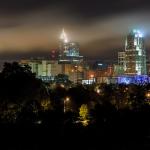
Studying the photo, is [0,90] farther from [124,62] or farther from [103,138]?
[124,62]

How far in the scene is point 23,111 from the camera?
3188 centimetres

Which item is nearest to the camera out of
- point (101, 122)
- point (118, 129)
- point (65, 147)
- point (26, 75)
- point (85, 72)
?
point (65, 147)

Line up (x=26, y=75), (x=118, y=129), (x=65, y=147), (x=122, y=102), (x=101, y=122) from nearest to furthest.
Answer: (x=65, y=147)
(x=118, y=129)
(x=101, y=122)
(x=26, y=75)
(x=122, y=102)

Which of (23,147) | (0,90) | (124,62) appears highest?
(124,62)

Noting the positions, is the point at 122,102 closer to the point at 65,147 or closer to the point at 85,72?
the point at 65,147

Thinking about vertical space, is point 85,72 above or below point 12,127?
above

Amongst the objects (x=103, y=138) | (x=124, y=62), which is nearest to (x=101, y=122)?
(x=103, y=138)

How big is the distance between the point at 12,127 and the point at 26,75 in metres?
14.1

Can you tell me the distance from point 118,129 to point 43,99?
14.9 metres

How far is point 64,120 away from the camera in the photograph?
2883 cm

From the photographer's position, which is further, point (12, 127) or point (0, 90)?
point (0, 90)

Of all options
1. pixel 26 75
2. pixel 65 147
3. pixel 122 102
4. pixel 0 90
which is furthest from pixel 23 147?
pixel 122 102

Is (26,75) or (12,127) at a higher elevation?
(26,75)

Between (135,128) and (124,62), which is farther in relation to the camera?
(124,62)
